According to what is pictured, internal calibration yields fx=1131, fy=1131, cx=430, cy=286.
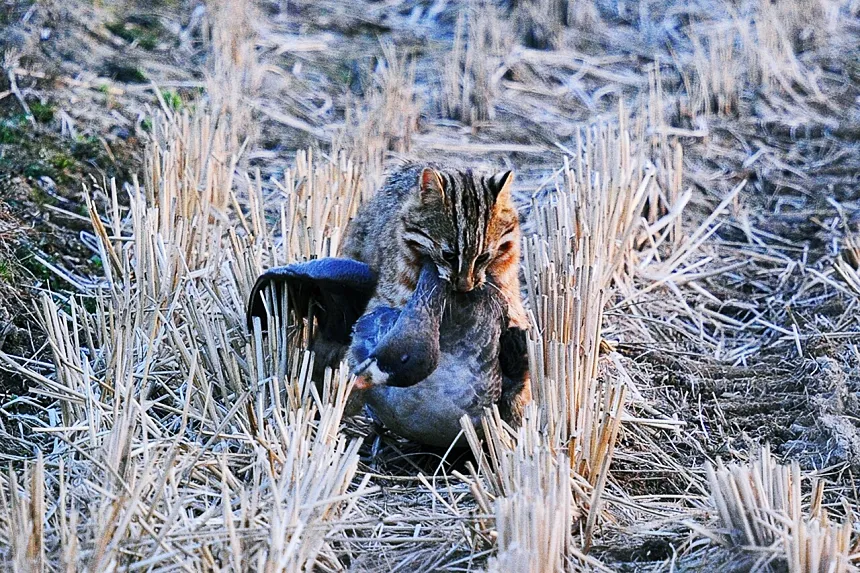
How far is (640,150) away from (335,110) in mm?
2869

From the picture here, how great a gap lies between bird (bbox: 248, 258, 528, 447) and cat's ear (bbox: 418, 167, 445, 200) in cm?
30

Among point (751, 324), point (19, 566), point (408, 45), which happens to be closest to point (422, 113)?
point (408, 45)

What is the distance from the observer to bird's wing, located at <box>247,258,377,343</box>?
5.10m

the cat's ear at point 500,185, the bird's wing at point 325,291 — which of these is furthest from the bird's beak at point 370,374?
the cat's ear at point 500,185

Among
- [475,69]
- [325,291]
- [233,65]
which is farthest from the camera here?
[475,69]

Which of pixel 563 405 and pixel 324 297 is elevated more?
pixel 324 297

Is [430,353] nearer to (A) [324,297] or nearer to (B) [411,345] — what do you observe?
(B) [411,345]

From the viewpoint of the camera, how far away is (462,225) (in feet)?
15.4

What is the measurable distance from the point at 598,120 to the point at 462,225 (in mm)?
3801

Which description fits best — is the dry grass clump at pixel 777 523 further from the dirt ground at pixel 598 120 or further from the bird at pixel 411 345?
the bird at pixel 411 345

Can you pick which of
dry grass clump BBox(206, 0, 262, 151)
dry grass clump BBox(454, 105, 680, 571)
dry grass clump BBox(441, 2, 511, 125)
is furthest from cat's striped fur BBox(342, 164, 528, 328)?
dry grass clump BBox(441, 2, 511, 125)

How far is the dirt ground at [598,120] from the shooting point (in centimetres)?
516

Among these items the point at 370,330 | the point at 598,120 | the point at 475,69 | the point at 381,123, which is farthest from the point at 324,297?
the point at 475,69

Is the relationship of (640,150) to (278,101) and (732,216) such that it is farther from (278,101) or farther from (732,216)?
(278,101)
